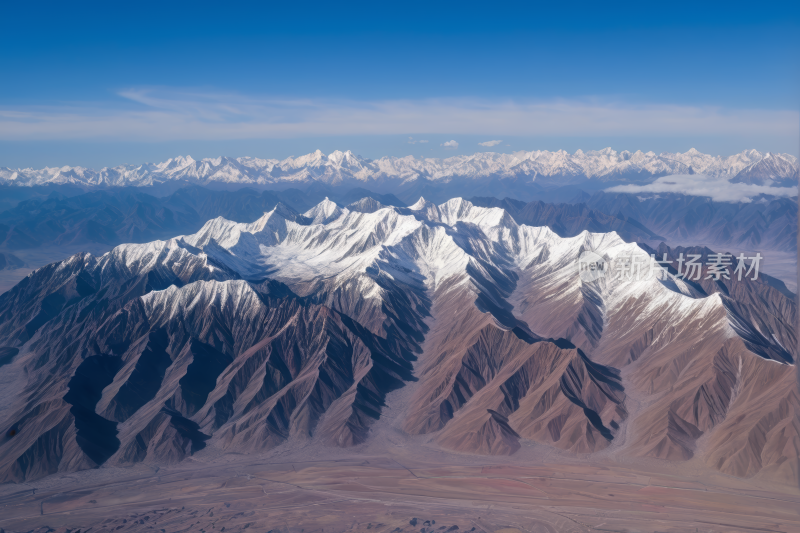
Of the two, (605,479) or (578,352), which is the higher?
(578,352)

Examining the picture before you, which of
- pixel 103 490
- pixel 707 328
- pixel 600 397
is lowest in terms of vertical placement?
pixel 103 490

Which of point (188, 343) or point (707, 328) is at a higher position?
point (707, 328)

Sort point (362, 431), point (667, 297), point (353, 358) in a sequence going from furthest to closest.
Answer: point (667, 297) → point (353, 358) → point (362, 431)

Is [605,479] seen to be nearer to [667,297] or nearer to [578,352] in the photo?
[578,352]

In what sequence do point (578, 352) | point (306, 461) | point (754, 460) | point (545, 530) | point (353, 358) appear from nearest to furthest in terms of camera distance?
1. point (545, 530)
2. point (754, 460)
3. point (306, 461)
4. point (578, 352)
5. point (353, 358)

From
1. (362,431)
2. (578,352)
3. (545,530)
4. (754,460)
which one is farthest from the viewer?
(578,352)

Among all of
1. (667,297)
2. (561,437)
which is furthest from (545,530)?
(667,297)

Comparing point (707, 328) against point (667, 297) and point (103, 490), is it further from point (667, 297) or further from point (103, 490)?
point (103, 490)

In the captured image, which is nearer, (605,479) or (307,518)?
(307,518)

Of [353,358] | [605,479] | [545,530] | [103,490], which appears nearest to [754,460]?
[605,479]
